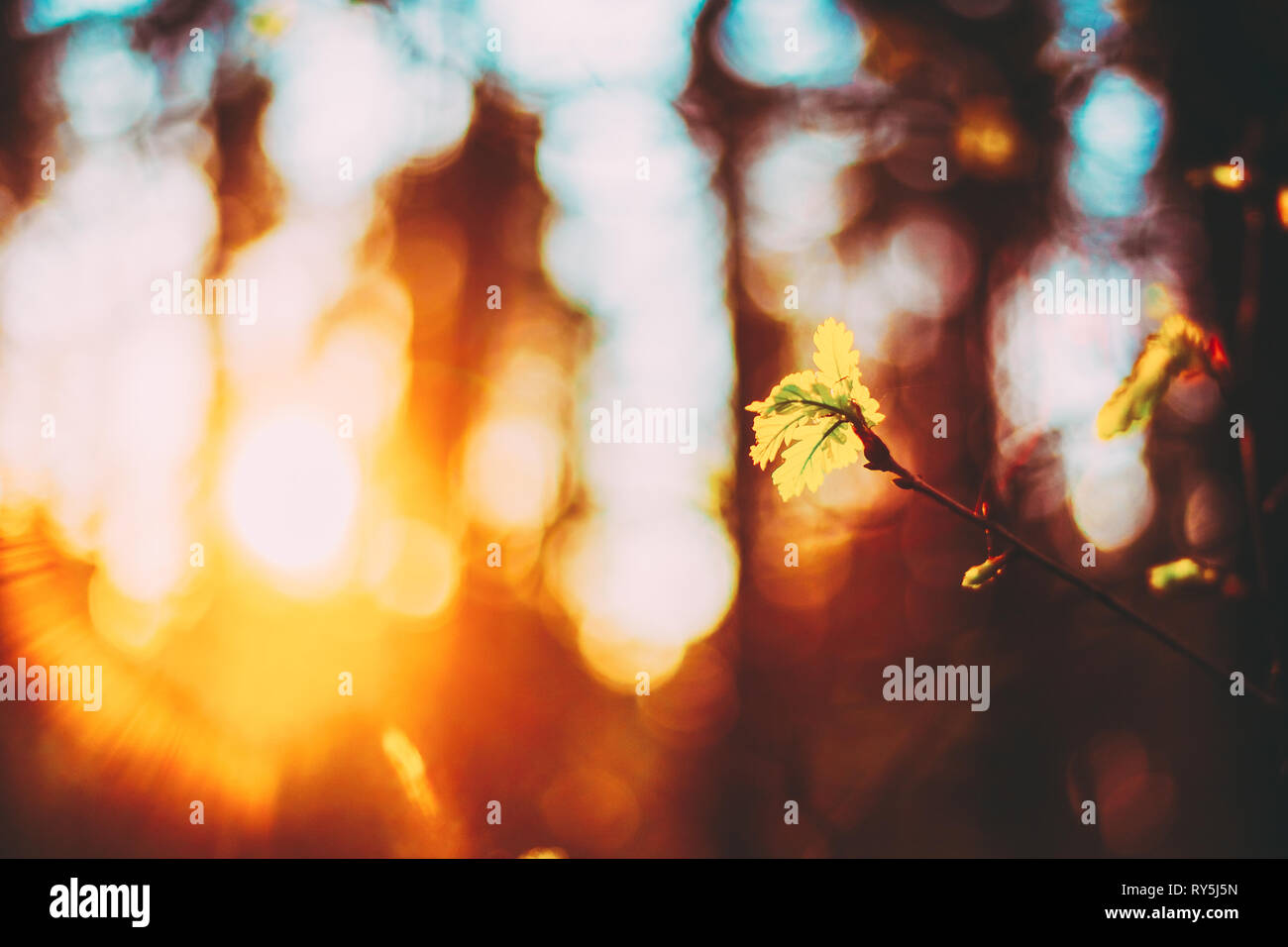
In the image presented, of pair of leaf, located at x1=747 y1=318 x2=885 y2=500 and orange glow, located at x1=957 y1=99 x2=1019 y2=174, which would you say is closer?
pair of leaf, located at x1=747 y1=318 x2=885 y2=500

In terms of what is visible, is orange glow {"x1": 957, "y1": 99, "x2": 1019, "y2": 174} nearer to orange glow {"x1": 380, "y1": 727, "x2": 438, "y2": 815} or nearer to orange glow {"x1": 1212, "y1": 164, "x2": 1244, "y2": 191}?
orange glow {"x1": 1212, "y1": 164, "x2": 1244, "y2": 191}

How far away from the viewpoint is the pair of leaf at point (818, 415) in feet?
2.48

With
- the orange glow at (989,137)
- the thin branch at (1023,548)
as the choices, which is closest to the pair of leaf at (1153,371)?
the thin branch at (1023,548)

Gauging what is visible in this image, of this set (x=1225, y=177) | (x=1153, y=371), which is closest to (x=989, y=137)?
(x=1225, y=177)

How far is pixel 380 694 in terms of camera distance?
13.6ft

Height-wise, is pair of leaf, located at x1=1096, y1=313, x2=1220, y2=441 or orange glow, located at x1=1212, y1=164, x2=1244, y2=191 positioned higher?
orange glow, located at x1=1212, y1=164, x2=1244, y2=191

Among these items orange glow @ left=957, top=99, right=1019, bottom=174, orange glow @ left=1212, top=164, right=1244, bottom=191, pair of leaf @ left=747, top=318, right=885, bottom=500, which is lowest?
pair of leaf @ left=747, top=318, right=885, bottom=500

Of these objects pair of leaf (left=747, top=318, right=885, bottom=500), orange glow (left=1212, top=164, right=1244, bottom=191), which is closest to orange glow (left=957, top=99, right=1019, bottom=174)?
orange glow (left=1212, top=164, right=1244, bottom=191)

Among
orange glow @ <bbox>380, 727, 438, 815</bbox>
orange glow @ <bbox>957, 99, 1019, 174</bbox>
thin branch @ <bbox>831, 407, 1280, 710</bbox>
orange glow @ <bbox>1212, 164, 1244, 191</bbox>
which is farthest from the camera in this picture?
orange glow @ <bbox>380, 727, 438, 815</bbox>

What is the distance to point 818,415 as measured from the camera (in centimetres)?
77

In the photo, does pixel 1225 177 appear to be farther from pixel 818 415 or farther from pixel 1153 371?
pixel 818 415

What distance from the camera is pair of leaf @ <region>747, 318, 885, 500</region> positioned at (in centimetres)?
76

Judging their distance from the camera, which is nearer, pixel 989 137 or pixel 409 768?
pixel 989 137

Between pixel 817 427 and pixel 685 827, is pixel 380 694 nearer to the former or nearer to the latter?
pixel 685 827
